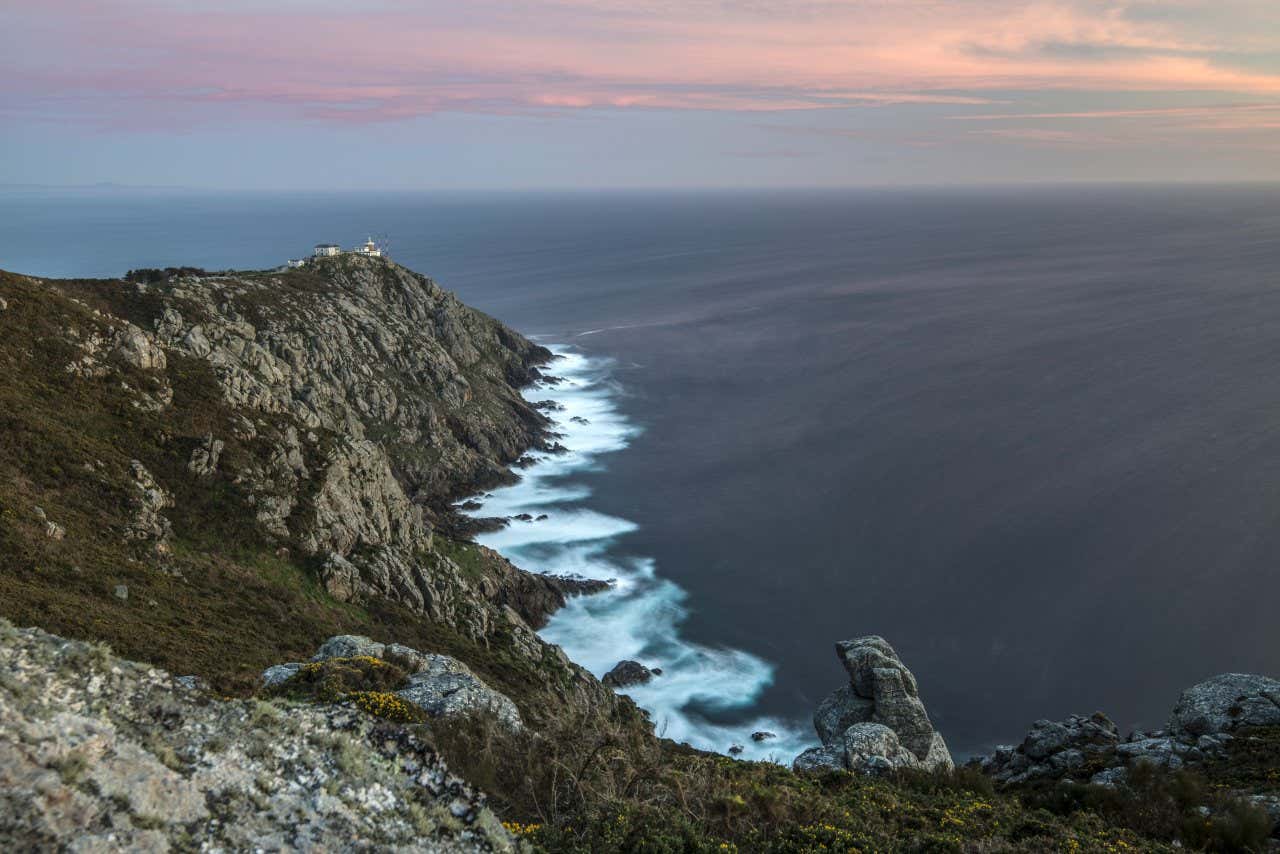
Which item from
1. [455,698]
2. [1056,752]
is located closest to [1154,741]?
[1056,752]

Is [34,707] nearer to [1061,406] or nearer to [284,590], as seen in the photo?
[284,590]

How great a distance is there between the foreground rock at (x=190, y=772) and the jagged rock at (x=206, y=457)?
104 ft

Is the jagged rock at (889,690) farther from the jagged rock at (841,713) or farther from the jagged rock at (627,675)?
the jagged rock at (627,675)

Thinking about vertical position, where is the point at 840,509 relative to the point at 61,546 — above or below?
below

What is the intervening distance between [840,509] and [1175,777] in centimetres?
5483

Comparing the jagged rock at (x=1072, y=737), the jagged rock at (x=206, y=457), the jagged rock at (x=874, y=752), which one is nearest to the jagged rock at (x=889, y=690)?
the jagged rock at (x=874, y=752)

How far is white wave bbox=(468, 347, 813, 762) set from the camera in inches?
1890

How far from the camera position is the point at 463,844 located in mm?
12711

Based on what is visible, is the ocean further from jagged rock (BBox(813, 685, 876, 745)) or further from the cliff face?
the cliff face

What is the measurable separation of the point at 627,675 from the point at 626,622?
6862mm

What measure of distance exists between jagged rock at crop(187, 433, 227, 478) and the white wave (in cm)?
2536

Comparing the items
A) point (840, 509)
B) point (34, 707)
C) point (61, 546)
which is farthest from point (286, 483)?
point (840, 509)

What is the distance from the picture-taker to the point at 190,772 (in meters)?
11.5

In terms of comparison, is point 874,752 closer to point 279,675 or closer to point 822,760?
point 822,760
